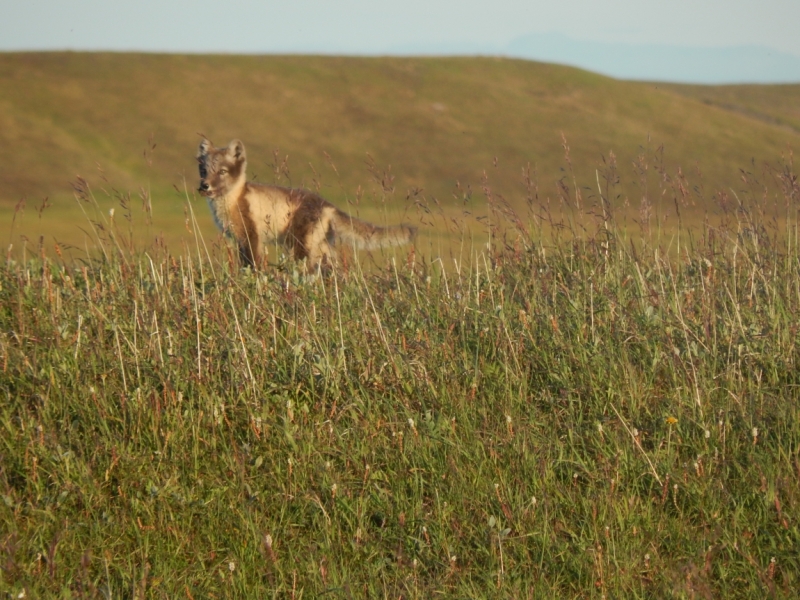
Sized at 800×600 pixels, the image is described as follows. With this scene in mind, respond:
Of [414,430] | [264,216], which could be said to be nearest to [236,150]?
[264,216]

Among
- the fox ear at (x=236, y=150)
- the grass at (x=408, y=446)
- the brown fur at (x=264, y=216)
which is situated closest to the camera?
the grass at (x=408, y=446)

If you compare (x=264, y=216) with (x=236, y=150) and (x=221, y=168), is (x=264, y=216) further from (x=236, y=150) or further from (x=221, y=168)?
(x=236, y=150)

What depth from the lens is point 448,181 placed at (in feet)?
141

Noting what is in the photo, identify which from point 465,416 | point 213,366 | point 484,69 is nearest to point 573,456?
point 465,416

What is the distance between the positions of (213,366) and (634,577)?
2315mm

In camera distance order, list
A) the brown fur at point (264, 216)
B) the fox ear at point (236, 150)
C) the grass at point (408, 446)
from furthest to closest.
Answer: the fox ear at point (236, 150)
the brown fur at point (264, 216)
the grass at point (408, 446)

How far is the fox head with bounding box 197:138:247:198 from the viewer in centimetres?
944

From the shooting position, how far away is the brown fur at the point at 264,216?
30.8 ft

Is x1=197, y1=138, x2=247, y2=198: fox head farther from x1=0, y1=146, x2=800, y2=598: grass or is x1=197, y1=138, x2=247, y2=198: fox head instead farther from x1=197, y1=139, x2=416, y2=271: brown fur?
x1=0, y1=146, x2=800, y2=598: grass

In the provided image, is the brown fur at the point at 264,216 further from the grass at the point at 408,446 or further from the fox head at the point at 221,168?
the grass at the point at 408,446

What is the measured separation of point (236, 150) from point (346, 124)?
39374 millimetres

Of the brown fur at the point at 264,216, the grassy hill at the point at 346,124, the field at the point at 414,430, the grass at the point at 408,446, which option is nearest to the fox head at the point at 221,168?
the brown fur at the point at 264,216

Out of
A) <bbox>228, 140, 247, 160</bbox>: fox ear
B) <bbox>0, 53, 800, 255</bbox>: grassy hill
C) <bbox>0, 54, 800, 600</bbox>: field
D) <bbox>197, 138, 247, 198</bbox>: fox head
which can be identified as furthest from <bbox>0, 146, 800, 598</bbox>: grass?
<bbox>0, 53, 800, 255</bbox>: grassy hill

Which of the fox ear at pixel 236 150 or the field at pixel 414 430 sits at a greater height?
the fox ear at pixel 236 150
